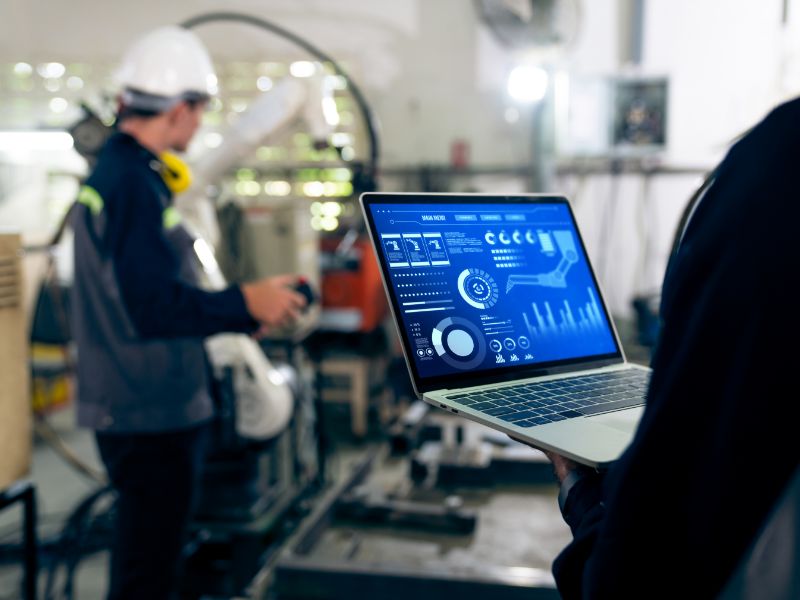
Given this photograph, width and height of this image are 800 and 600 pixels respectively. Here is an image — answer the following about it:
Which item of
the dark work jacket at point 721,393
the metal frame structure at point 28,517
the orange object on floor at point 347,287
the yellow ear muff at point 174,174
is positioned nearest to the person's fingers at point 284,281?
the yellow ear muff at point 174,174

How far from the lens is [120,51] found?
4.86 m

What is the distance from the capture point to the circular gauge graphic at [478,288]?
0.96 m

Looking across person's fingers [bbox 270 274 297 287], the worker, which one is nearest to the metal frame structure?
the worker

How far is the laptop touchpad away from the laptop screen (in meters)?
0.15

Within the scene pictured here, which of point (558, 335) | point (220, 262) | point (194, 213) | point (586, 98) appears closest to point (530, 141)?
point (586, 98)

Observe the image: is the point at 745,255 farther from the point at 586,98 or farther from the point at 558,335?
the point at 586,98

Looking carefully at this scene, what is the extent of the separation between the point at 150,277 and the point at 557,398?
93cm

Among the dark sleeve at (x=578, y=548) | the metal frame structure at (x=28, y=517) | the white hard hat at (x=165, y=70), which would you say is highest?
the white hard hat at (x=165, y=70)

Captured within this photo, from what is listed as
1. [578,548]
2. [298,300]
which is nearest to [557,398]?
[578,548]

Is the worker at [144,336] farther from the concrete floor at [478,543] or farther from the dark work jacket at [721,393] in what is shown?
the dark work jacket at [721,393]

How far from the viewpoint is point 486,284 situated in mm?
984

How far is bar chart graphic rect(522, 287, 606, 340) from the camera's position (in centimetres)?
101

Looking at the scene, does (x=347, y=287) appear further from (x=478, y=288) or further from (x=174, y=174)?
(x=478, y=288)

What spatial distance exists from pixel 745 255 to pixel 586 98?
3912mm
